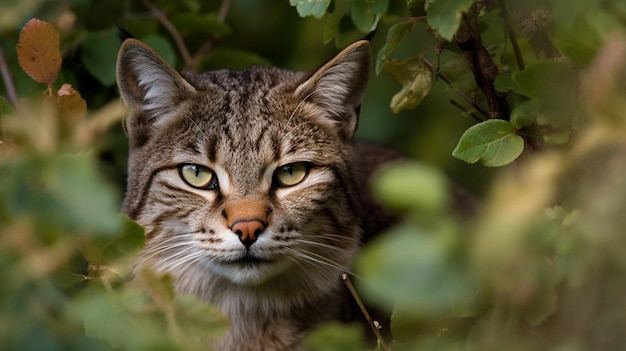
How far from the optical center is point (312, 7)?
2.60m

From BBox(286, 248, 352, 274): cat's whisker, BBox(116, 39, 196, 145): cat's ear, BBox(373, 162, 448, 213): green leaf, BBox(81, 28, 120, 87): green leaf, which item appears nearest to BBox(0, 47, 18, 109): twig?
BBox(81, 28, 120, 87): green leaf

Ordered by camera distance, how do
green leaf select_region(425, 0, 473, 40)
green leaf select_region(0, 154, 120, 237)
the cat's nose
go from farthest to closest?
the cat's nose
green leaf select_region(425, 0, 473, 40)
green leaf select_region(0, 154, 120, 237)

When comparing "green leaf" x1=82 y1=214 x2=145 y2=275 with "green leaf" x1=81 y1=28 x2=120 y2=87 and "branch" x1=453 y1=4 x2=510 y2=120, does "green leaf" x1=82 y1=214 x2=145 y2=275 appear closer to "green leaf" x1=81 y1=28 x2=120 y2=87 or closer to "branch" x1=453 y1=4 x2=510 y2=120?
"branch" x1=453 y1=4 x2=510 y2=120

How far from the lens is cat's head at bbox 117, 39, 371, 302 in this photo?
307 centimetres

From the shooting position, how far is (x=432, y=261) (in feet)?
4.45

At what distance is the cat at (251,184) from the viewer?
10.2ft

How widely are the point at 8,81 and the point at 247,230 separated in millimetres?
1458

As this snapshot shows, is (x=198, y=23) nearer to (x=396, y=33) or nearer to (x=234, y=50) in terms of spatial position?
(x=234, y=50)

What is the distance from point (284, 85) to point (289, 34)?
2.27m

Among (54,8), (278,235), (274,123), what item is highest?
(54,8)

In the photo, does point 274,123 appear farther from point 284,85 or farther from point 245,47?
point 245,47

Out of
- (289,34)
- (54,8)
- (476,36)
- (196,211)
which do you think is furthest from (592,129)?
Answer: (289,34)

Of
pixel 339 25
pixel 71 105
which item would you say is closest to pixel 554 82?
A: pixel 339 25

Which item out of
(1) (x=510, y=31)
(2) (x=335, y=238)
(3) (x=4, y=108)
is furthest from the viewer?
(2) (x=335, y=238)
